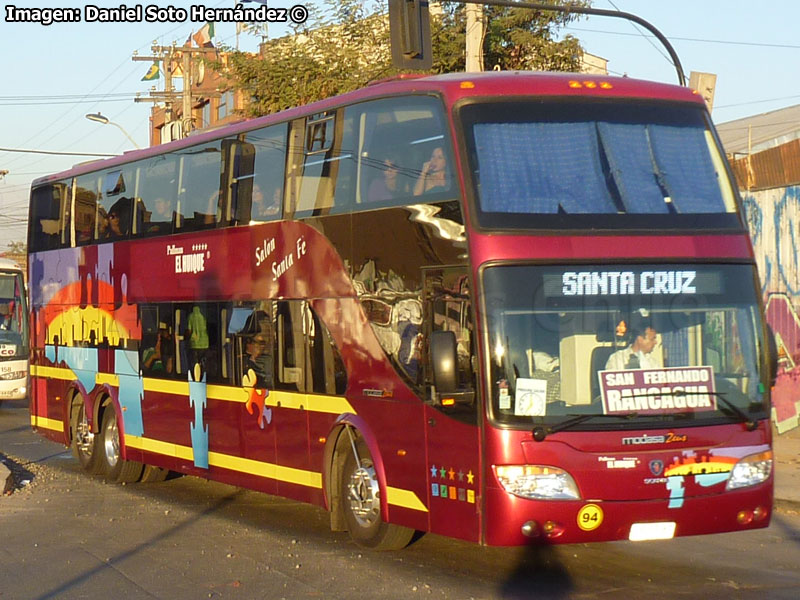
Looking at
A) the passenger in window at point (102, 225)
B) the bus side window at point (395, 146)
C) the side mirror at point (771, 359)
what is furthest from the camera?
the passenger in window at point (102, 225)

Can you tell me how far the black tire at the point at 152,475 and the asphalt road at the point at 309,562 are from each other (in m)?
2.73

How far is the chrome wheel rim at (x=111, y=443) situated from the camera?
1669cm

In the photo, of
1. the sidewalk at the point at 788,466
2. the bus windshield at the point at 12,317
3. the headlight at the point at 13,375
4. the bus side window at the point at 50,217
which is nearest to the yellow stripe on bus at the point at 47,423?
the bus side window at the point at 50,217

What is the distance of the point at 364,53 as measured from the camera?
89.8ft

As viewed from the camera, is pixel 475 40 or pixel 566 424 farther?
pixel 475 40

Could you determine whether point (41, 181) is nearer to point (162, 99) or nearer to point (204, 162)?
point (204, 162)

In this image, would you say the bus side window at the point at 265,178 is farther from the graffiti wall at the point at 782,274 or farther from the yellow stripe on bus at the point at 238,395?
the graffiti wall at the point at 782,274

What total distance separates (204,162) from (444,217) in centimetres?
523

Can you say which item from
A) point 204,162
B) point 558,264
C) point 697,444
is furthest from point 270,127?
point 697,444

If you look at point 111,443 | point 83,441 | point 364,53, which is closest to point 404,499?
point 111,443

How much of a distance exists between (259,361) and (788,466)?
700cm

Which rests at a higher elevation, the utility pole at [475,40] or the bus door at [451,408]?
the utility pole at [475,40]

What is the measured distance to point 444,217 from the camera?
9.74m

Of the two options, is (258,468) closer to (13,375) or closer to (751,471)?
(751,471)
